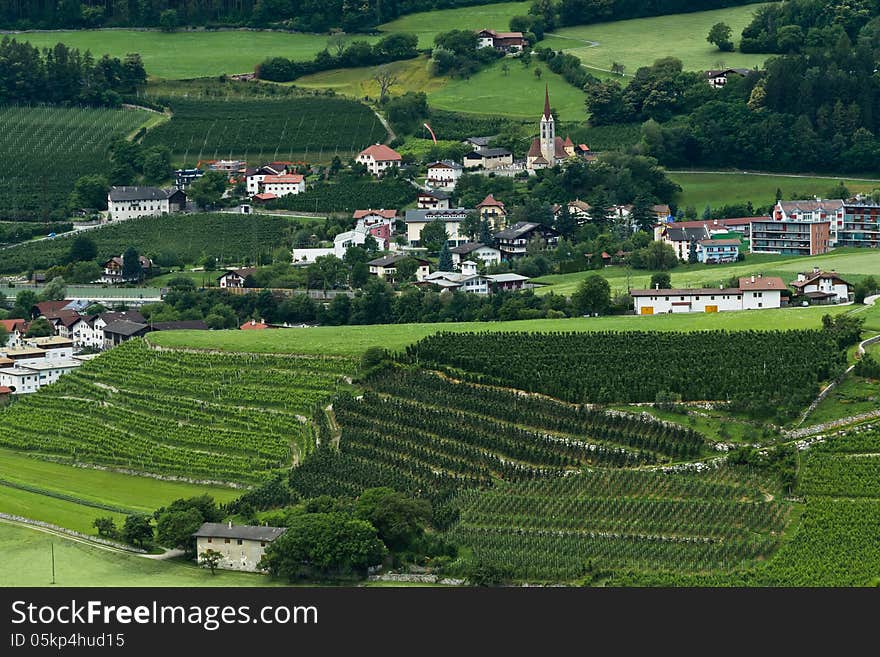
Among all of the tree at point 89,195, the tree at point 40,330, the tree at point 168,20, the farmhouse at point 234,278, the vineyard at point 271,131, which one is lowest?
the tree at point 40,330

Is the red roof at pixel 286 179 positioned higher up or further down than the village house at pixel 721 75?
further down

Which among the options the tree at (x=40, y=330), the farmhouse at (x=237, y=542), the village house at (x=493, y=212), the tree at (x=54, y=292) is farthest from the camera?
the village house at (x=493, y=212)

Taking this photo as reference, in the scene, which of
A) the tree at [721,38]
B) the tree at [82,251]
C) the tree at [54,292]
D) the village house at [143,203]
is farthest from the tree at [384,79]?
the tree at [54,292]

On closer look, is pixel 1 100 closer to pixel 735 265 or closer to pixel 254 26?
pixel 254 26

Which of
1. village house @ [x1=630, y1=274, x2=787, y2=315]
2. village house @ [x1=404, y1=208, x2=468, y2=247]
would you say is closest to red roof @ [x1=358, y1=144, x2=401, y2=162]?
village house @ [x1=404, y1=208, x2=468, y2=247]

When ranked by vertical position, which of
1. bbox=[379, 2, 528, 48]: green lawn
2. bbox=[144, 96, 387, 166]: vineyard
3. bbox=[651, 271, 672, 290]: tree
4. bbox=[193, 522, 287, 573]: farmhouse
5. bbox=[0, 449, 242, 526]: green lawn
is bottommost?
bbox=[0, 449, 242, 526]: green lawn

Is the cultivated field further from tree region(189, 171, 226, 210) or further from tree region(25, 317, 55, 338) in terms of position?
tree region(25, 317, 55, 338)

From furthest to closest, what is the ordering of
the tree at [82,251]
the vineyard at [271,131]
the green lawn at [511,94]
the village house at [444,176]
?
1. the green lawn at [511,94]
2. the vineyard at [271,131]
3. the village house at [444,176]
4. the tree at [82,251]

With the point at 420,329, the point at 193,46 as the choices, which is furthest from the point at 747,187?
the point at 193,46

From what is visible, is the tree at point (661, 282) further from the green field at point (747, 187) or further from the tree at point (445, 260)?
the green field at point (747, 187)
